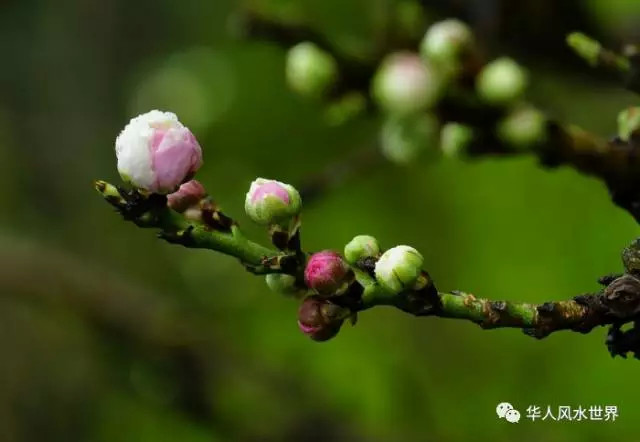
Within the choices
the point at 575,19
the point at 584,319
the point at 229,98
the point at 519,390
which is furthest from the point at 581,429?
the point at 229,98

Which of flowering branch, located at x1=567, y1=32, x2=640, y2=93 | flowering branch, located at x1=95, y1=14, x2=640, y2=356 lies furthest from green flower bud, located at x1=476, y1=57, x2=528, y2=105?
flowering branch, located at x1=95, y1=14, x2=640, y2=356

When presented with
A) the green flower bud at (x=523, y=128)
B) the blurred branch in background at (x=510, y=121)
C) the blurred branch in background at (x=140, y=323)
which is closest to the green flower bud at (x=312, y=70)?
the blurred branch in background at (x=510, y=121)

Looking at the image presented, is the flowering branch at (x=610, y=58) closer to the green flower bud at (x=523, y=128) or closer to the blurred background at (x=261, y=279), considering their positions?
the green flower bud at (x=523, y=128)

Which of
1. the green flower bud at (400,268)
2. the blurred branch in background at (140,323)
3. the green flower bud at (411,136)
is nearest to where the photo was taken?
the green flower bud at (400,268)

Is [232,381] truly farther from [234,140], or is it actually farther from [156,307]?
[234,140]

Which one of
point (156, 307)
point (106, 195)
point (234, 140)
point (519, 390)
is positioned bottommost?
point (106, 195)

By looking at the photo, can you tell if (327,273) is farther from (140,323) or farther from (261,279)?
(261,279)

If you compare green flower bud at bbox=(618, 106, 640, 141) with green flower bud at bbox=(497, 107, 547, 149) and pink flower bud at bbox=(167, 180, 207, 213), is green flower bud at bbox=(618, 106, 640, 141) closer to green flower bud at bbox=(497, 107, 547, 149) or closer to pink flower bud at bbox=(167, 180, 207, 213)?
green flower bud at bbox=(497, 107, 547, 149)

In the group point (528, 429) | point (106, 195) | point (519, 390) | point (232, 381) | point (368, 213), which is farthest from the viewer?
point (368, 213)
